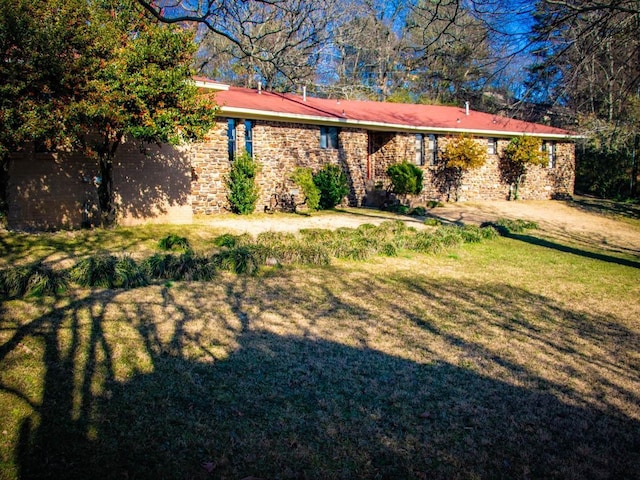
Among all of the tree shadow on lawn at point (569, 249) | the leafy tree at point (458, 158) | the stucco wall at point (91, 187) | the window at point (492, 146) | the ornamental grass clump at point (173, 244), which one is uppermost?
the window at point (492, 146)

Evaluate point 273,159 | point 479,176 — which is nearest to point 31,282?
point 273,159

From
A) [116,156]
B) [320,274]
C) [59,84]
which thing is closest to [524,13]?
[320,274]

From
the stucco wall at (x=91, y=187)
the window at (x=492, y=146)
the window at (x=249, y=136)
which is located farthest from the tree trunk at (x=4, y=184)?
the window at (x=492, y=146)

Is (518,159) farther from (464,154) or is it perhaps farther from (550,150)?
(464,154)

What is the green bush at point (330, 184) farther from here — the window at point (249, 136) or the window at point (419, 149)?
the window at point (419, 149)

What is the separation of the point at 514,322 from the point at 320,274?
3.30 metres

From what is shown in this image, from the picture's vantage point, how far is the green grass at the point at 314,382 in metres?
3.19

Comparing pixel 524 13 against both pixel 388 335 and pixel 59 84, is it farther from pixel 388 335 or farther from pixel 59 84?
pixel 59 84

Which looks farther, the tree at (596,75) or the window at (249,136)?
the window at (249,136)

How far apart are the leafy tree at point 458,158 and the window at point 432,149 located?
301 millimetres

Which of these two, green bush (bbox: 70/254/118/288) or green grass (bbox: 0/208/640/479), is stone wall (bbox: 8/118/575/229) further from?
green bush (bbox: 70/254/118/288)

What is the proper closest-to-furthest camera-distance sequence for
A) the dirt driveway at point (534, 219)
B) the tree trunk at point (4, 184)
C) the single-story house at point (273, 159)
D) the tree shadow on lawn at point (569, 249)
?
the tree trunk at point (4, 184) → the single-story house at point (273, 159) → the tree shadow on lawn at point (569, 249) → the dirt driveway at point (534, 219)

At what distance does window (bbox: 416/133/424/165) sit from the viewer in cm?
2139

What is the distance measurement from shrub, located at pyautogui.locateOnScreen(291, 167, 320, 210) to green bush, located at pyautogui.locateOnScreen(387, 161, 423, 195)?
3826mm
